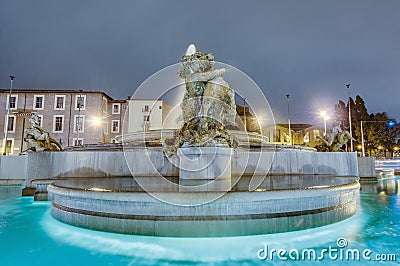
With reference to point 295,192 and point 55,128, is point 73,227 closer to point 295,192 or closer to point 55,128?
point 295,192

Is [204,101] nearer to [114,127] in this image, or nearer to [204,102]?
[204,102]

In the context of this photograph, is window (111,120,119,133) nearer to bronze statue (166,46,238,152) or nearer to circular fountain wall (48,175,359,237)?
bronze statue (166,46,238,152)

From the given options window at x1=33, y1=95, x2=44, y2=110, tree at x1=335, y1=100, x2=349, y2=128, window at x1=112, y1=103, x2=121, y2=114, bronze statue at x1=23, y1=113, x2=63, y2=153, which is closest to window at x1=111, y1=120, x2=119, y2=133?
window at x1=112, y1=103, x2=121, y2=114

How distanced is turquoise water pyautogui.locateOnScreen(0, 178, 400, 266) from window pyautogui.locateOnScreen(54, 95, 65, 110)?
3969cm

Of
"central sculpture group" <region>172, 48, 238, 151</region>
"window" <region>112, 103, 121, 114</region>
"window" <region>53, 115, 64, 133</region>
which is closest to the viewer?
"central sculpture group" <region>172, 48, 238, 151</region>

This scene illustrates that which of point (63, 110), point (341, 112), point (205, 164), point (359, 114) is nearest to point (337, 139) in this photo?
point (205, 164)

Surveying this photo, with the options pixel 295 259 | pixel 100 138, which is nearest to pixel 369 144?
pixel 100 138

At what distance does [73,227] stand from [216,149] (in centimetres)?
374

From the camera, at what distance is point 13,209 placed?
723 cm

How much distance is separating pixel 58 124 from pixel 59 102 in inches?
138

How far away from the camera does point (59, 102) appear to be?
134ft

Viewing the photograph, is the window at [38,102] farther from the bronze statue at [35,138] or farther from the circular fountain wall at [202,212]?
the circular fountain wall at [202,212]

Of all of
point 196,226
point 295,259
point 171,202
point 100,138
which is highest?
point 100,138

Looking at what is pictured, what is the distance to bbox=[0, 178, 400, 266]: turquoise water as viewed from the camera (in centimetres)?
375
